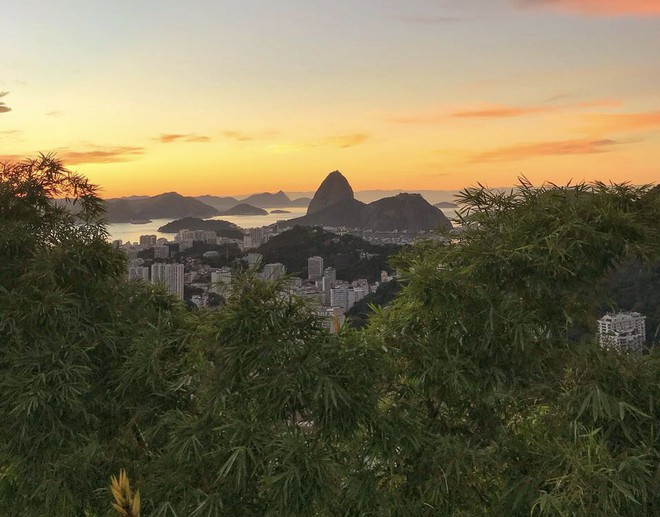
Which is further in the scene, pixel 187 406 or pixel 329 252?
pixel 329 252

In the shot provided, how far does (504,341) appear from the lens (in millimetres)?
2029

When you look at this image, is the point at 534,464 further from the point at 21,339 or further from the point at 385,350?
the point at 21,339

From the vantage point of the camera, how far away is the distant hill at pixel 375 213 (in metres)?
7.70

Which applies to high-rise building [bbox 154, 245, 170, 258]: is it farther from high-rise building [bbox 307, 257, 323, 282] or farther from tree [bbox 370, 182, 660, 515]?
tree [bbox 370, 182, 660, 515]

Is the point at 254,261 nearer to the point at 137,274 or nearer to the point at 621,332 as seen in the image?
the point at 137,274

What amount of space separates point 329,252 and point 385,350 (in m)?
5.50

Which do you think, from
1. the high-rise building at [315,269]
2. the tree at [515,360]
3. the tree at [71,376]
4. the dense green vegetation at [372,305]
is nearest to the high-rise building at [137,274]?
the tree at [71,376]

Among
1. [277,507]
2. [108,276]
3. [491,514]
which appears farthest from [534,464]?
[108,276]

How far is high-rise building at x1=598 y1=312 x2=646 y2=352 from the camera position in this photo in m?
2.08

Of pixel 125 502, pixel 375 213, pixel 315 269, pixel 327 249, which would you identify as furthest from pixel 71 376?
pixel 375 213

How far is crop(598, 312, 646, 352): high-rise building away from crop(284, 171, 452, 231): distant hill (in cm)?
73

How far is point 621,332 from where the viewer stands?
2170mm

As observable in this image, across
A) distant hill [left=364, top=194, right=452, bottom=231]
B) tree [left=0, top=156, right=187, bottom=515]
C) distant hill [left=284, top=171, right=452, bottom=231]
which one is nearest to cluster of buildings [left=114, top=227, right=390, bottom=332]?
tree [left=0, top=156, right=187, bottom=515]

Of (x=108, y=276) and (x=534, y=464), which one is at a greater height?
(x=108, y=276)
